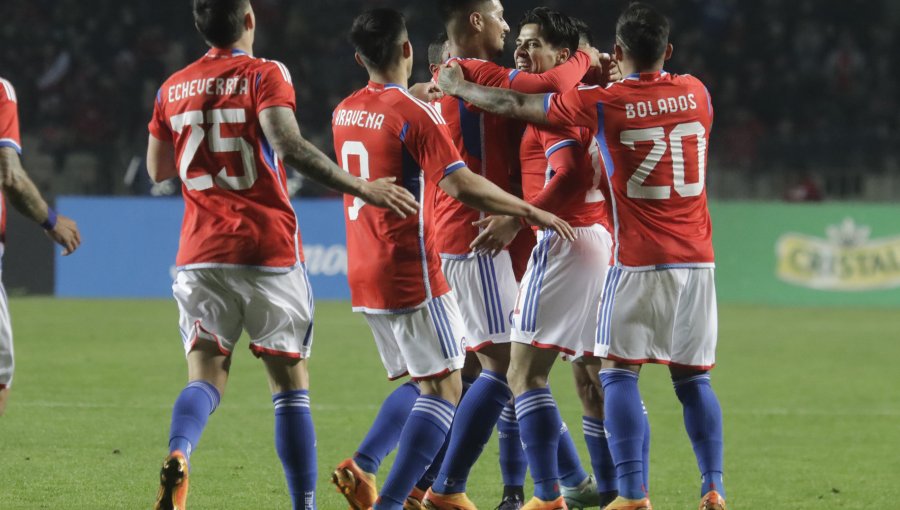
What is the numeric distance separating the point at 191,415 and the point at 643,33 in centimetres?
226

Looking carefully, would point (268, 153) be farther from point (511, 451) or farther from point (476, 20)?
point (511, 451)

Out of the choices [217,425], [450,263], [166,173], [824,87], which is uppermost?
[824,87]

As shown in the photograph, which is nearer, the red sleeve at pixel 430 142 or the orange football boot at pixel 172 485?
the orange football boot at pixel 172 485

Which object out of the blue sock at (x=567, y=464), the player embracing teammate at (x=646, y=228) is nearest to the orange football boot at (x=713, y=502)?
the player embracing teammate at (x=646, y=228)

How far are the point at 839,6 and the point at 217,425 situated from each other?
19.3 metres

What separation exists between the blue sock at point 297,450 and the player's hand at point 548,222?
44.1 inches

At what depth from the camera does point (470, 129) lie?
5.76 meters

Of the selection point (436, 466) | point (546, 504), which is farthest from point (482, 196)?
point (436, 466)

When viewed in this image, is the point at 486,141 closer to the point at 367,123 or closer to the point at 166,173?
the point at 367,123

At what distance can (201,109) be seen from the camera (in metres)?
4.86

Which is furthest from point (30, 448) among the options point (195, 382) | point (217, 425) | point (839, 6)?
point (839, 6)

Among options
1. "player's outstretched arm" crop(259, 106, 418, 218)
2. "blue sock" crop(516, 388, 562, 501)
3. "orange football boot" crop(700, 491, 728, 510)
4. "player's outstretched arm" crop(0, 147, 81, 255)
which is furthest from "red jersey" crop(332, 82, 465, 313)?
"orange football boot" crop(700, 491, 728, 510)

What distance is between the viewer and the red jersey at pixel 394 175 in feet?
16.3

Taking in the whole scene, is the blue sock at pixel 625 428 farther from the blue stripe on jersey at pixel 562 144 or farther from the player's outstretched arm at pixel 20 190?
the player's outstretched arm at pixel 20 190
